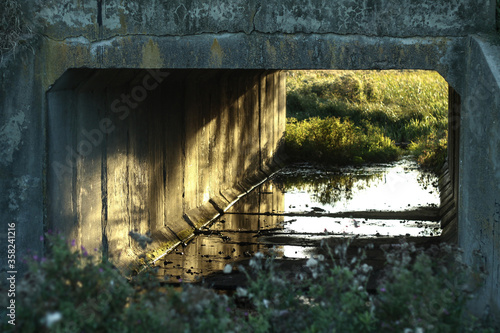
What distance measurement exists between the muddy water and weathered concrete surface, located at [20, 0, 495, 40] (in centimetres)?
214

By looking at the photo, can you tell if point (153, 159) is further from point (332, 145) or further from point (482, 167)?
point (332, 145)

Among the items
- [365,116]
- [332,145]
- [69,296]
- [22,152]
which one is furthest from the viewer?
[365,116]

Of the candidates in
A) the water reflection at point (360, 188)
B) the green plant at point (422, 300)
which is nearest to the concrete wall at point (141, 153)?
the water reflection at point (360, 188)

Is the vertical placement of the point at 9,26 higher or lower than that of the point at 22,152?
higher

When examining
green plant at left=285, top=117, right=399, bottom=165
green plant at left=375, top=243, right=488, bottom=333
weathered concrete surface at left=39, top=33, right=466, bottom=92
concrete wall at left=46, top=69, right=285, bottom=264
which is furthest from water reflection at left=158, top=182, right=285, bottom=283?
green plant at left=285, top=117, right=399, bottom=165

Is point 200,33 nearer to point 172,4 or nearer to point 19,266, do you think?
point 172,4

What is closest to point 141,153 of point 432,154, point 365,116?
point 432,154

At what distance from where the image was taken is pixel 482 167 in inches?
219

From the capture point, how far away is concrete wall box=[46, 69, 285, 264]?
22.6 feet

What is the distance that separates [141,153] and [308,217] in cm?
405

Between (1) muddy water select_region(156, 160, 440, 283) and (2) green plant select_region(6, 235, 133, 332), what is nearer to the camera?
(2) green plant select_region(6, 235, 133, 332)

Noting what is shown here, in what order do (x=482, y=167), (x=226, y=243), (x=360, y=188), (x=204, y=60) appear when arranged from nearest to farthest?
(x=482, y=167), (x=204, y=60), (x=226, y=243), (x=360, y=188)

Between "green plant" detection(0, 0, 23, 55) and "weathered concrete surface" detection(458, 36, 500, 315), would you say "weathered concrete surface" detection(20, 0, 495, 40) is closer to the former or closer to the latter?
"green plant" detection(0, 0, 23, 55)

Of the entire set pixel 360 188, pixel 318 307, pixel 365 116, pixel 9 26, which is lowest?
pixel 360 188
